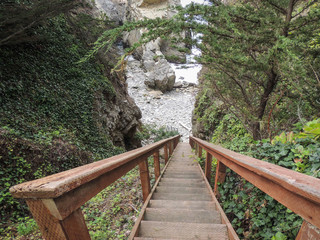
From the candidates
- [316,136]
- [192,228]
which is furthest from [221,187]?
[316,136]

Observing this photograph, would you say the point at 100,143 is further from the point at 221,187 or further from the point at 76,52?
the point at 221,187

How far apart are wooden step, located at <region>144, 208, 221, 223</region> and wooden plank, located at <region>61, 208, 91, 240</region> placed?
1.29m

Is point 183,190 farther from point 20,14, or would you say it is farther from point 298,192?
point 20,14

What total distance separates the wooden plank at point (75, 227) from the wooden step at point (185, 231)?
3.47ft

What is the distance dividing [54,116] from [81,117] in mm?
1045

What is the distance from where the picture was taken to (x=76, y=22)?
7699mm

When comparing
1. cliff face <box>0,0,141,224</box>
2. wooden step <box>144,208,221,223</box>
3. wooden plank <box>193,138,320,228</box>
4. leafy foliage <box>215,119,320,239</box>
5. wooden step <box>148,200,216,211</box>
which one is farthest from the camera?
cliff face <box>0,0,141,224</box>

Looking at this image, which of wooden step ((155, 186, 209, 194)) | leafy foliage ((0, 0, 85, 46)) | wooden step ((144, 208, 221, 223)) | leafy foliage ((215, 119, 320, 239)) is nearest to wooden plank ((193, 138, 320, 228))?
leafy foliage ((215, 119, 320, 239))

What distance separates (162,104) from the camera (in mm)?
23875

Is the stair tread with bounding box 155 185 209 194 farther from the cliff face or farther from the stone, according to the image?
the stone

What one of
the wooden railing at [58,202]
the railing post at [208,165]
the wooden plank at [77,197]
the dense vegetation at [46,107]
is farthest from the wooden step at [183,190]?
the dense vegetation at [46,107]

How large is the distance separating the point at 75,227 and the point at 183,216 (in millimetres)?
1510

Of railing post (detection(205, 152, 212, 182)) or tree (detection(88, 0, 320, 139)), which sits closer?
tree (detection(88, 0, 320, 139))

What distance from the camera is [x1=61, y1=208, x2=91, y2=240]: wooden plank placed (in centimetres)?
60
